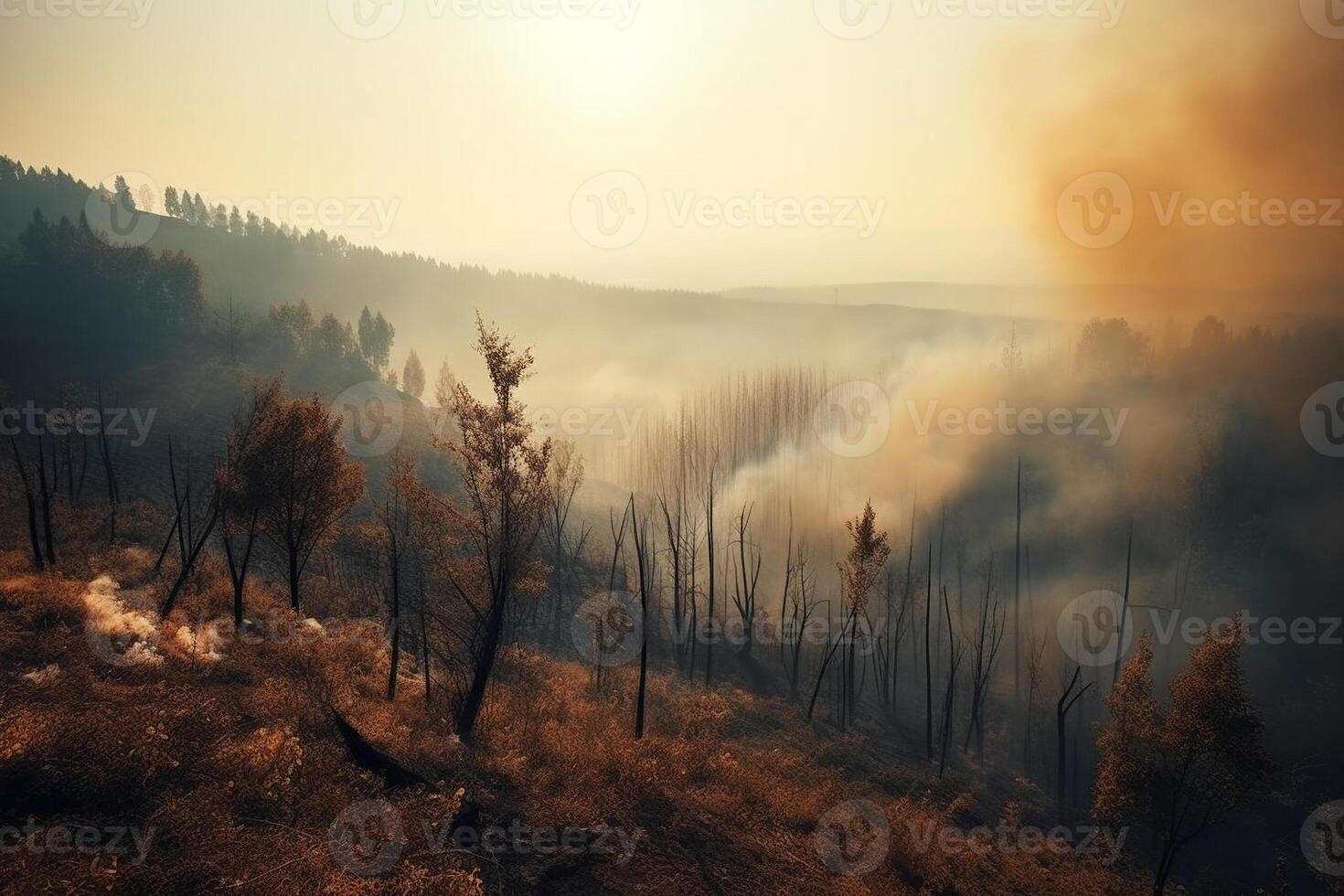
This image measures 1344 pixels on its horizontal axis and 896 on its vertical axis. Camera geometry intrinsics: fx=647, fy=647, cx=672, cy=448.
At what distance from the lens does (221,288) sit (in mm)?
158625

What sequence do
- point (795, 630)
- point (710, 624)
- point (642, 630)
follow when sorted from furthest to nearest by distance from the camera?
point (795, 630) → point (710, 624) → point (642, 630)

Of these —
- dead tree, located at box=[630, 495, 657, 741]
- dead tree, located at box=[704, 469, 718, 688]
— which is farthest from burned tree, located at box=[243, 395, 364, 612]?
dead tree, located at box=[704, 469, 718, 688]

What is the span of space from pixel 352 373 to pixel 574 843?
109 m

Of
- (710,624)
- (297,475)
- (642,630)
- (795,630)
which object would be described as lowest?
(795,630)

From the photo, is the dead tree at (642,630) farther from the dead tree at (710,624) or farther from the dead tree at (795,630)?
the dead tree at (795,630)

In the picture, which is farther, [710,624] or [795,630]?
[795,630]

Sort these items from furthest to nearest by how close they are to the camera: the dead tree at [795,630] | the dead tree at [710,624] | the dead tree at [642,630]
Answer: the dead tree at [795,630] < the dead tree at [710,624] < the dead tree at [642,630]

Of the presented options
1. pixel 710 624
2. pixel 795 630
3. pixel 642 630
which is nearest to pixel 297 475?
pixel 642 630

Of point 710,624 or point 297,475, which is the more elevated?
point 297,475

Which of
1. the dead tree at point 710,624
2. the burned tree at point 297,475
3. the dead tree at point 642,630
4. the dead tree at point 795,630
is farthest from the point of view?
the dead tree at point 795,630

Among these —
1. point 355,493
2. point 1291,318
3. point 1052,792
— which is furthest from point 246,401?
point 1291,318

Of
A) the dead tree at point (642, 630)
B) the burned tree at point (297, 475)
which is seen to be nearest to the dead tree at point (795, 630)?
the dead tree at point (642, 630)

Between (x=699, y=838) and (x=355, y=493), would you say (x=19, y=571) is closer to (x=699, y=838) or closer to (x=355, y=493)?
(x=355, y=493)

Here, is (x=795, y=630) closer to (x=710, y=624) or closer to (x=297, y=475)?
(x=710, y=624)
